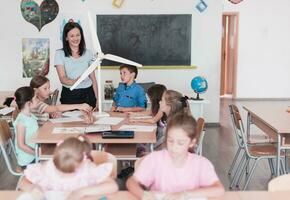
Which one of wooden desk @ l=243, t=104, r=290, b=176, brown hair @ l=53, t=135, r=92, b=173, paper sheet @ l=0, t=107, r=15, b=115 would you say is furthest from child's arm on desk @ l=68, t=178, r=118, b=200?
paper sheet @ l=0, t=107, r=15, b=115

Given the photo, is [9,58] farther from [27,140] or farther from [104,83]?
[27,140]

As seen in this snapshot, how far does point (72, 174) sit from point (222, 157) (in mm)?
3518

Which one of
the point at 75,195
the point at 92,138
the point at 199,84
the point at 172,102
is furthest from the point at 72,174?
the point at 199,84

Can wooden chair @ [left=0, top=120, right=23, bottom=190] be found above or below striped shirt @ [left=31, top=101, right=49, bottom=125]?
below

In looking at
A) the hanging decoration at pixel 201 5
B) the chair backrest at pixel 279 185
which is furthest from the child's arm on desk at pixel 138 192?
the hanging decoration at pixel 201 5

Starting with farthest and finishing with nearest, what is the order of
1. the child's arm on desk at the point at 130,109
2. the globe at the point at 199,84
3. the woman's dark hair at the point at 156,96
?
the globe at the point at 199,84 → the child's arm on desk at the point at 130,109 → the woman's dark hair at the point at 156,96

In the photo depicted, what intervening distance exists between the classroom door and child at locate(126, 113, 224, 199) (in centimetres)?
792

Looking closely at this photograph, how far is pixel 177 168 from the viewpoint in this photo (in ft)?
6.79

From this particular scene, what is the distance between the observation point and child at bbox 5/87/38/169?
3.20 metres

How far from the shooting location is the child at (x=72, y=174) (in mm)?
1826

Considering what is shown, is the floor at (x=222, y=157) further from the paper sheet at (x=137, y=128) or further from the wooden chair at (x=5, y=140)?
the paper sheet at (x=137, y=128)

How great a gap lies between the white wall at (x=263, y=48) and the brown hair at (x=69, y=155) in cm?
824

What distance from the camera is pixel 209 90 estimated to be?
675 cm

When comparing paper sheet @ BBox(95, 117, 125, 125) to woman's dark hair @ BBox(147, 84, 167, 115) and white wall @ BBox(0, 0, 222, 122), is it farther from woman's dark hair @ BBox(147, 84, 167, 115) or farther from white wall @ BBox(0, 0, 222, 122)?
white wall @ BBox(0, 0, 222, 122)
